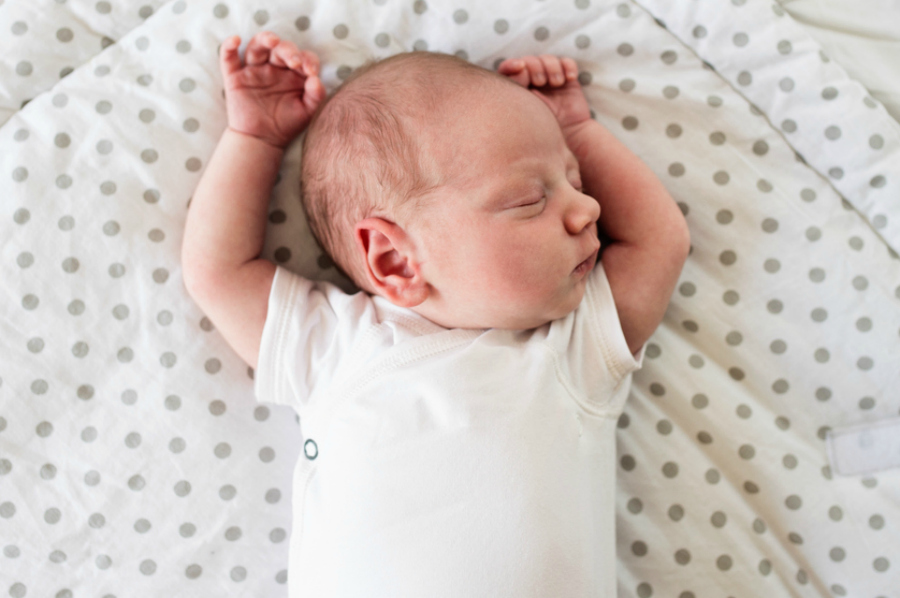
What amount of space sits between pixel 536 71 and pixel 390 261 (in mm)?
415

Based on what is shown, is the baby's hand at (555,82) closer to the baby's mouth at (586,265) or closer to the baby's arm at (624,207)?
the baby's arm at (624,207)

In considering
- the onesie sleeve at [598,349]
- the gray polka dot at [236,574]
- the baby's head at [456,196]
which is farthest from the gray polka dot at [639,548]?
the gray polka dot at [236,574]

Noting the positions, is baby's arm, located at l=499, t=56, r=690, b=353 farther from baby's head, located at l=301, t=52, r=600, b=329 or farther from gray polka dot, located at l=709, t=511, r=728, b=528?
gray polka dot, located at l=709, t=511, r=728, b=528

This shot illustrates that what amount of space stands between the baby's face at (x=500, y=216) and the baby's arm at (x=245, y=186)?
29 centimetres

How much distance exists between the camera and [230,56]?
1.11m

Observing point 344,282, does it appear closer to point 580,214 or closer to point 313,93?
point 313,93

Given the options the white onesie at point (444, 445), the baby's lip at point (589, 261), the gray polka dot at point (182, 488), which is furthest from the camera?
the gray polka dot at point (182, 488)

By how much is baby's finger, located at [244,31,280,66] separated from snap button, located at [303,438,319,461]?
2.03 ft

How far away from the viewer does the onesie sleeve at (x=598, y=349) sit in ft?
3.38

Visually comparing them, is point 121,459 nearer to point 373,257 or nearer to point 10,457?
point 10,457

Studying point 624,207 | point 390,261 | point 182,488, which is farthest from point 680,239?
point 182,488

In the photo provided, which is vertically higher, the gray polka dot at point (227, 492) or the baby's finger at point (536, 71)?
the baby's finger at point (536, 71)

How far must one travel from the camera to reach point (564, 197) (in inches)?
38.3

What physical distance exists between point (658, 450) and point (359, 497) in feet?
1.67
